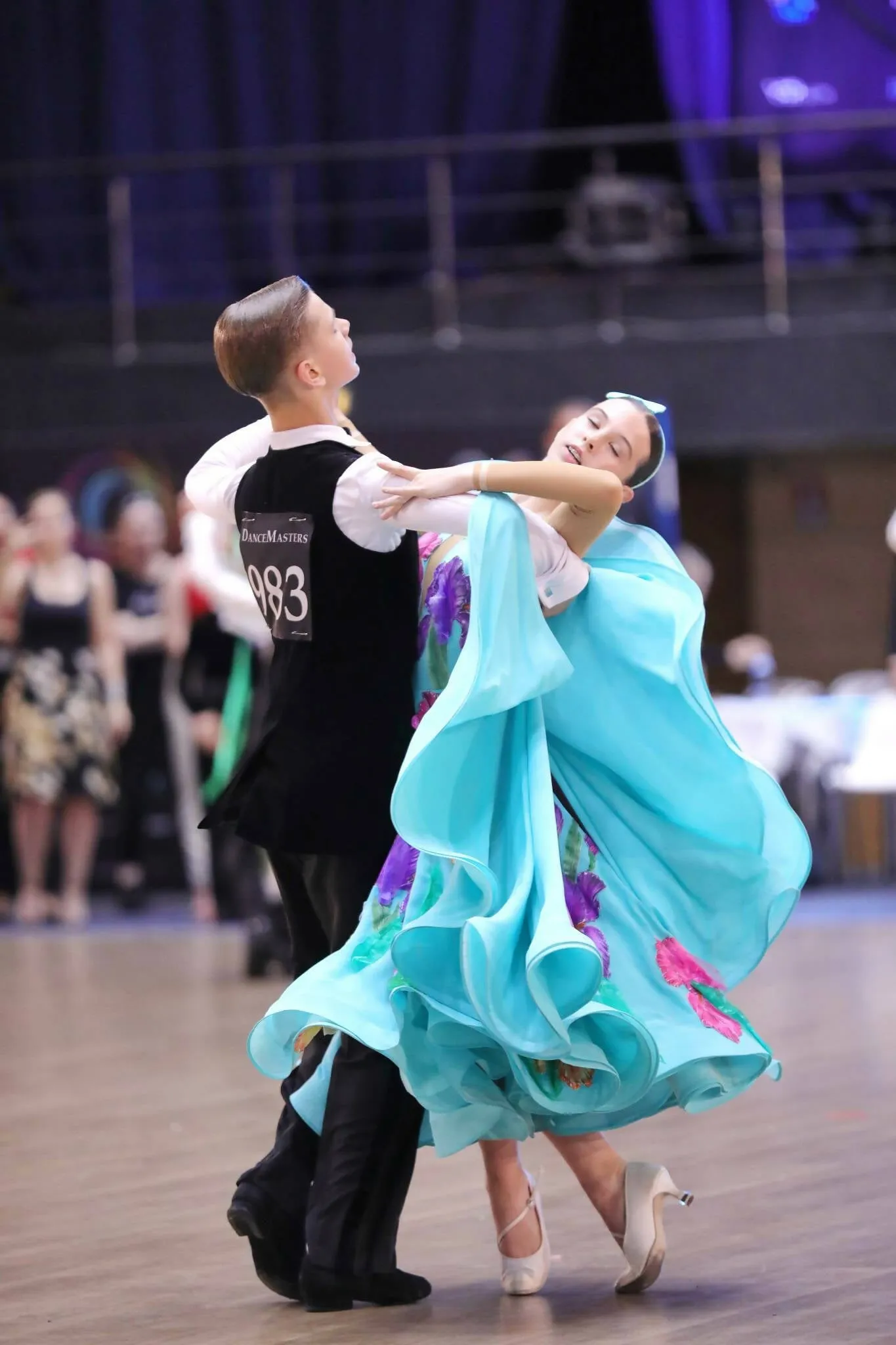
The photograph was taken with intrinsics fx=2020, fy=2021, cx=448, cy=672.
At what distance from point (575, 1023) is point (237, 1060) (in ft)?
7.68

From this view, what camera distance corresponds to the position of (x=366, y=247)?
35.6ft

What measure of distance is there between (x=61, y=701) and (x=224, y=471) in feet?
17.2

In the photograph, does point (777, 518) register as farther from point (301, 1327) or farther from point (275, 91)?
point (301, 1327)

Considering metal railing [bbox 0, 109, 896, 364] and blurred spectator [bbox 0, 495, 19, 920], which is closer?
blurred spectator [bbox 0, 495, 19, 920]

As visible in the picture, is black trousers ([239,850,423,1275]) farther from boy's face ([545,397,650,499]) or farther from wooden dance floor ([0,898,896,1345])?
boy's face ([545,397,650,499])

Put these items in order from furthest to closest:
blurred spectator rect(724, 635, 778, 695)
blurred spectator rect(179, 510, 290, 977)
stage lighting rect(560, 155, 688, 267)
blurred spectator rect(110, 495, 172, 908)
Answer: stage lighting rect(560, 155, 688, 267), blurred spectator rect(724, 635, 778, 695), blurred spectator rect(110, 495, 172, 908), blurred spectator rect(179, 510, 290, 977)

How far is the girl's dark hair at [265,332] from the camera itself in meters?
2.60

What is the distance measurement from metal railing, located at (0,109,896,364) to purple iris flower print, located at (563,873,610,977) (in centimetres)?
700

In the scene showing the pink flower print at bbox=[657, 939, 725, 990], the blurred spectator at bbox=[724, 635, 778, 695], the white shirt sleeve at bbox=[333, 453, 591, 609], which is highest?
the white shirt sleeve at bbox=[333, 453, 591, 609]

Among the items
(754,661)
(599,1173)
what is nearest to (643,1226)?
(599,1173)

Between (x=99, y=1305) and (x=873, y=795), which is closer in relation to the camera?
(x=99, y=1305)

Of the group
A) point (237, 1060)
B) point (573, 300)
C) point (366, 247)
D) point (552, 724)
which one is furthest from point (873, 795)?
point (552, 724)

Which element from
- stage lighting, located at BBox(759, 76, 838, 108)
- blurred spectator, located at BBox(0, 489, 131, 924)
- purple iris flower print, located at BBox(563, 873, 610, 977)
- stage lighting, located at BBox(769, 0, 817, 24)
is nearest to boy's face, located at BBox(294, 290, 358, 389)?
purple iris flower print, located at BBox(563, 873, 610, 977)

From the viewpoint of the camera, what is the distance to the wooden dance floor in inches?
100
